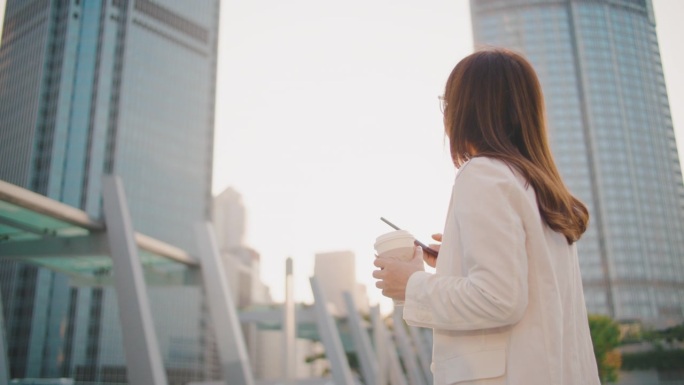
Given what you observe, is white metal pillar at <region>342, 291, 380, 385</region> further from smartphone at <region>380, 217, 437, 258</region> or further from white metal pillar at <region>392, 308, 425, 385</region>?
smartphone at <region>380, 217, 437, 258</region>

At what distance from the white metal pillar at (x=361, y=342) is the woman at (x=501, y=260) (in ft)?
54.2

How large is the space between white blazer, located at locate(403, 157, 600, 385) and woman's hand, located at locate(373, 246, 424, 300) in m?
0.08

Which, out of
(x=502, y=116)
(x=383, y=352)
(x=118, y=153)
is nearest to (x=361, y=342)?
(x=383, y=352)

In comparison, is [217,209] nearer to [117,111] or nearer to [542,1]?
[117,111]

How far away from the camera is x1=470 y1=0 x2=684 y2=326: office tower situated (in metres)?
85.9

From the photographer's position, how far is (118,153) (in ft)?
238

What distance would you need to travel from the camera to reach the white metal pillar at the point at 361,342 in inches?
712

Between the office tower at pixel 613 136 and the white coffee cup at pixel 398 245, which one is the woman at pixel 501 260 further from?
the office tower at pixel 613 136

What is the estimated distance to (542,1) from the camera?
101125 mm

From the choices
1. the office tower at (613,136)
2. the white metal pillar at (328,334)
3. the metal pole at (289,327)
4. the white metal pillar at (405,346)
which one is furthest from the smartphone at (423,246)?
the office tower at (613,136)

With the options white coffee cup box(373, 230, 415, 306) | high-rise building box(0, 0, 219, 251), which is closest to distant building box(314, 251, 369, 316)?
high-rise building box(0, 0, 219, 251)

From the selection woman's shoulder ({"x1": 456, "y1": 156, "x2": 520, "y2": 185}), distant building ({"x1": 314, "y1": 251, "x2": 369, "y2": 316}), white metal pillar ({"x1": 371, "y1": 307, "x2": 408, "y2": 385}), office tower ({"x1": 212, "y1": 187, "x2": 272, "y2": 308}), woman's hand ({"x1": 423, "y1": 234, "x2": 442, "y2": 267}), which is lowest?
white metal pillar ({"x1": 371, "y1": 307, "x2": 408, "y2": 385})

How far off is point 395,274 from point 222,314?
24.0ft

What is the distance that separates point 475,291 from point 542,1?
11033cm
